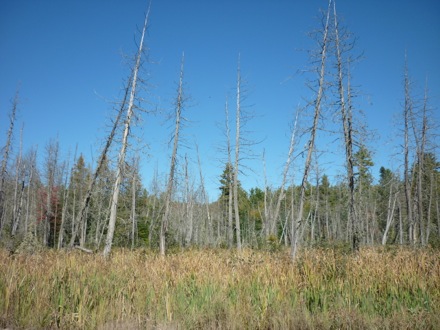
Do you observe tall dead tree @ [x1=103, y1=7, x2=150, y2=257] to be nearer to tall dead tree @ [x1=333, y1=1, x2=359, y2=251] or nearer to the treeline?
the treeline

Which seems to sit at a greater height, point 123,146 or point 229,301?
point 123,146

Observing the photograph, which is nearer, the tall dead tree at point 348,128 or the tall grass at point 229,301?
the tall grass at point 229,301

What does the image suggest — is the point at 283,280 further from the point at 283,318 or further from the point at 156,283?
the point at 156,283

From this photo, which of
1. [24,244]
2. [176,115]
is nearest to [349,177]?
[176,115]

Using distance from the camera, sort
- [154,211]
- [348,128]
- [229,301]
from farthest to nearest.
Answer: [154,211] → [348,128] → [229,301]

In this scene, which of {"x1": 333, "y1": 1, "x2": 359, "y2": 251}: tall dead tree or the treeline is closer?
{"x1": 333, "y1": 1, "x2": 359, "y2": 251}: tall dead tree

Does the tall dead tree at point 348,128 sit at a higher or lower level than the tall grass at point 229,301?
higher

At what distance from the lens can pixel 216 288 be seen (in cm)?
505

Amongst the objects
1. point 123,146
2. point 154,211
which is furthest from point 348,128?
point 154,211

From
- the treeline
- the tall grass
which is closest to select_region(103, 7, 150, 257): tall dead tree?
the treeline

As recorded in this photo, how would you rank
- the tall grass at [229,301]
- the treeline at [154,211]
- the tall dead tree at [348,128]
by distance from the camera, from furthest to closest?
the treeline at [154,211] → the tall dead tree at [348,128] → the tall grass at [229,301]

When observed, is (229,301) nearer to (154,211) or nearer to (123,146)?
(123,146)

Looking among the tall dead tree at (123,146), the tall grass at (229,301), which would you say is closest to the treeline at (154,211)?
the tall dead tree at (123,146)

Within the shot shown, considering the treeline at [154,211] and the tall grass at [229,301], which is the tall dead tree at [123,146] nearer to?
the treeline at [154,211]
